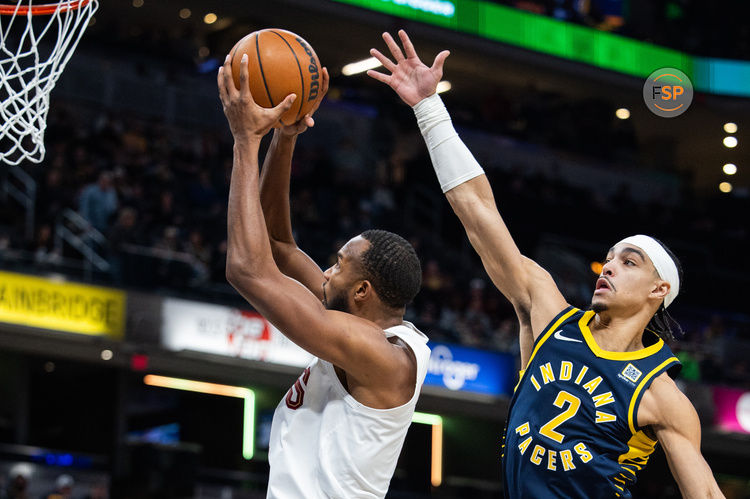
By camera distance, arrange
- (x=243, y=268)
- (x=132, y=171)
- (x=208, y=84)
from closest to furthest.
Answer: (x=243, y=268), (x=132, y=171), (x=208, y=84)

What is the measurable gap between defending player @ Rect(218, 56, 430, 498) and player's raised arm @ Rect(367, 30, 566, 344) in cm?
55

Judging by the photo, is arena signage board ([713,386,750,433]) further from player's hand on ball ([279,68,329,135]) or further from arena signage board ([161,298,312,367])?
player's hand on ball ([279,68,329,135])

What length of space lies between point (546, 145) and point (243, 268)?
1908cm

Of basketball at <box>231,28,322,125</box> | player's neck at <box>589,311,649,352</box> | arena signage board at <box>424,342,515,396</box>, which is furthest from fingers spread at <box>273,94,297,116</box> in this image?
arena signage board at <box>424,342,515,396</box>

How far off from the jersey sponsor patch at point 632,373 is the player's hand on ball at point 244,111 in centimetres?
149

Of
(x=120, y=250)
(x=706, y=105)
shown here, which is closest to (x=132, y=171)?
(x=120, y=250)

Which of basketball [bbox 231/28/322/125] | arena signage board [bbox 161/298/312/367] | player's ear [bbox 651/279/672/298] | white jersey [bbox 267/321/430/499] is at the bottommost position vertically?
→ arena signage board [bbox 161/298/312/367]

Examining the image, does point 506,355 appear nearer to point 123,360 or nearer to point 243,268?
point 123,360

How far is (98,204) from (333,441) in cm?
944

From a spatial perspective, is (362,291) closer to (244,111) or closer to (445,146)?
(244,111)

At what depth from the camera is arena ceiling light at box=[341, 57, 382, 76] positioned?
2104 centimetres

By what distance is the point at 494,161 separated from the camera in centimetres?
2112

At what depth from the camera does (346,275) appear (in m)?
3.37

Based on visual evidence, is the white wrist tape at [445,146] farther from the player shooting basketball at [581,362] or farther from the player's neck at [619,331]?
the player's neck at [619,331]
